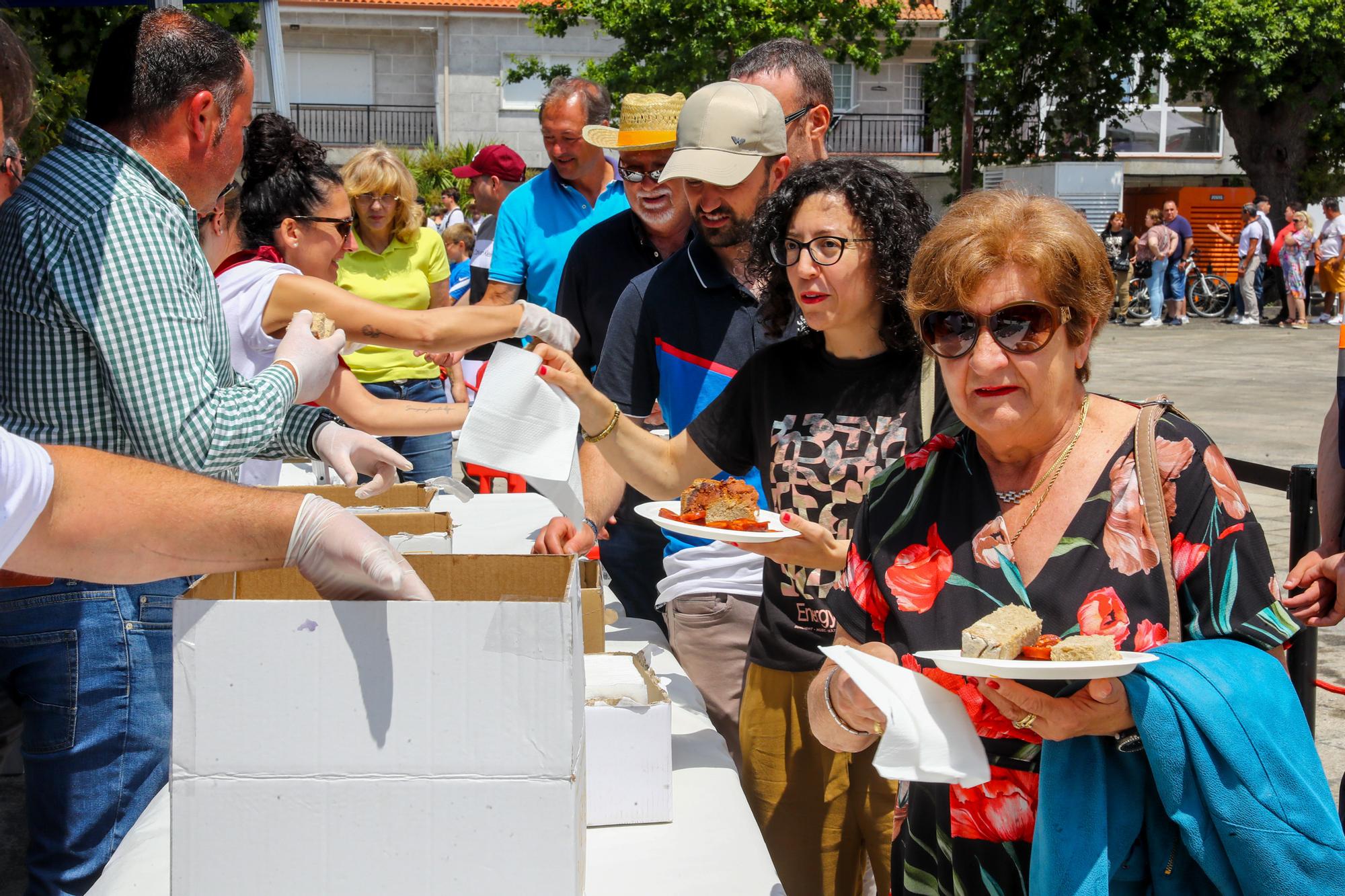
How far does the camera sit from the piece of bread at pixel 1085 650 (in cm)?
144

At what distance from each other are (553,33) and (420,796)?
2740cm

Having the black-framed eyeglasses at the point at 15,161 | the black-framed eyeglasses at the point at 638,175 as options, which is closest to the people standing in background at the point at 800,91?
the black-framed eyeglasses at the point at 638,175

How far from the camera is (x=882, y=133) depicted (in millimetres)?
37562

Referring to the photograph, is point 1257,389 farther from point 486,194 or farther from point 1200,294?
point 1200,294

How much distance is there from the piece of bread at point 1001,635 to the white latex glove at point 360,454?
4.31 ft

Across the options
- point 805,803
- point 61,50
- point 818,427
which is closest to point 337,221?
point 818,427

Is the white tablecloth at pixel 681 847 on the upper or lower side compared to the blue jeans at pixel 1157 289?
lower

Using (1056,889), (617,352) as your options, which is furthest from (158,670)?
(1056,889)

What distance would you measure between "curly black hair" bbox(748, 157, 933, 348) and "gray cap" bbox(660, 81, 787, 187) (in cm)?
43

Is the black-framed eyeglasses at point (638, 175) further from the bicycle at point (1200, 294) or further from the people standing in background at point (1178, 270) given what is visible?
the bicycle at point (1200, 294)

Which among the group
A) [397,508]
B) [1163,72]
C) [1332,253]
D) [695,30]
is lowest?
[397,508]

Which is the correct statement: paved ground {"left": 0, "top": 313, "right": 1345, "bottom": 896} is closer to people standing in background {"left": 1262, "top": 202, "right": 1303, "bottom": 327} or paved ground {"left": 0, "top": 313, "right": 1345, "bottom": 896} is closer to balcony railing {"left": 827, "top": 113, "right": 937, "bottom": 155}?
people standing in background {"left": 1262, "top": 202, "right": 1303, "bottom": 327}

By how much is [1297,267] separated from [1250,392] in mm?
8720

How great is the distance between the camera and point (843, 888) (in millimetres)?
2541
